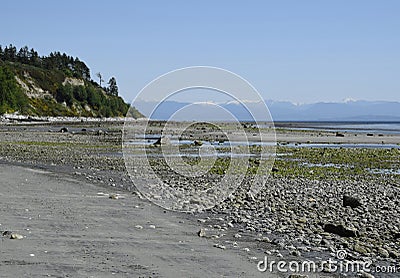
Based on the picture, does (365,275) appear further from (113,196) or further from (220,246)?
(113,196)

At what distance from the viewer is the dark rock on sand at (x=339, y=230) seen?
1328 cm

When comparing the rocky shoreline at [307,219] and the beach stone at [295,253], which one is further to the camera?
the rocky shoreline at [307,219]

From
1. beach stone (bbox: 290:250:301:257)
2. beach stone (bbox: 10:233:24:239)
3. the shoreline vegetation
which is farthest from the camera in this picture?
the shoreline vegetation

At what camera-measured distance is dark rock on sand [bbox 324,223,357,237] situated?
13.3 meters

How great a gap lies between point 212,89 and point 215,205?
560 centimetres

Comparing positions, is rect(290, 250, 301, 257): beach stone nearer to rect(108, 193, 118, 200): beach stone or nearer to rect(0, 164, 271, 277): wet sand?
rect(0, 164, 271, 277): wet sand

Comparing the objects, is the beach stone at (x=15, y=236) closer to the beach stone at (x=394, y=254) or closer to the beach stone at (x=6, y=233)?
the beach stone at (x=6, y=233)

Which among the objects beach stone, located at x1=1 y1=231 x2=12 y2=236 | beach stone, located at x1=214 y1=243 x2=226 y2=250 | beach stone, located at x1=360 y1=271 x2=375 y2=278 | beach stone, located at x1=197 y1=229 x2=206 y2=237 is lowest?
beach stone, located at x1=360 y1=271 x2=375 y2=278

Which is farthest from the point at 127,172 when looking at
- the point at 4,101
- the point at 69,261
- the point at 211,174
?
the point at 4,101

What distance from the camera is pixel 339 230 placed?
13.5 m

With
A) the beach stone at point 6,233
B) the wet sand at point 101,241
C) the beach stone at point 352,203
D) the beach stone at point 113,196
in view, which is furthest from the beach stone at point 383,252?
the beach stone at point 113,196

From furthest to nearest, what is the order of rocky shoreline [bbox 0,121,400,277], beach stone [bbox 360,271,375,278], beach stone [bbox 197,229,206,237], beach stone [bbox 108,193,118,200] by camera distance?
beach stone [bbox 108,193,118,200], beach stone [bbox 197,229,206,237], rocky shoreline [bbox 0,121,400,277], beach stone [bbox 360,271,375,278]

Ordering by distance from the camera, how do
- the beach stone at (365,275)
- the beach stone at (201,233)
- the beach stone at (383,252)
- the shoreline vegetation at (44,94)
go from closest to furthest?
the beach stone at (365,275)
the beach stone at (383,252)
the beach stone at (201,233)
the shoreline vegetation at (44,94)

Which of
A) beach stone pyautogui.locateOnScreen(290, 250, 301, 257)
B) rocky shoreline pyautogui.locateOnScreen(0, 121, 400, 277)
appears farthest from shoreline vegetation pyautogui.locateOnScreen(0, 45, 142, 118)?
beach stone pyautogui.locateOnScreen(290, 250, 301, 257)
